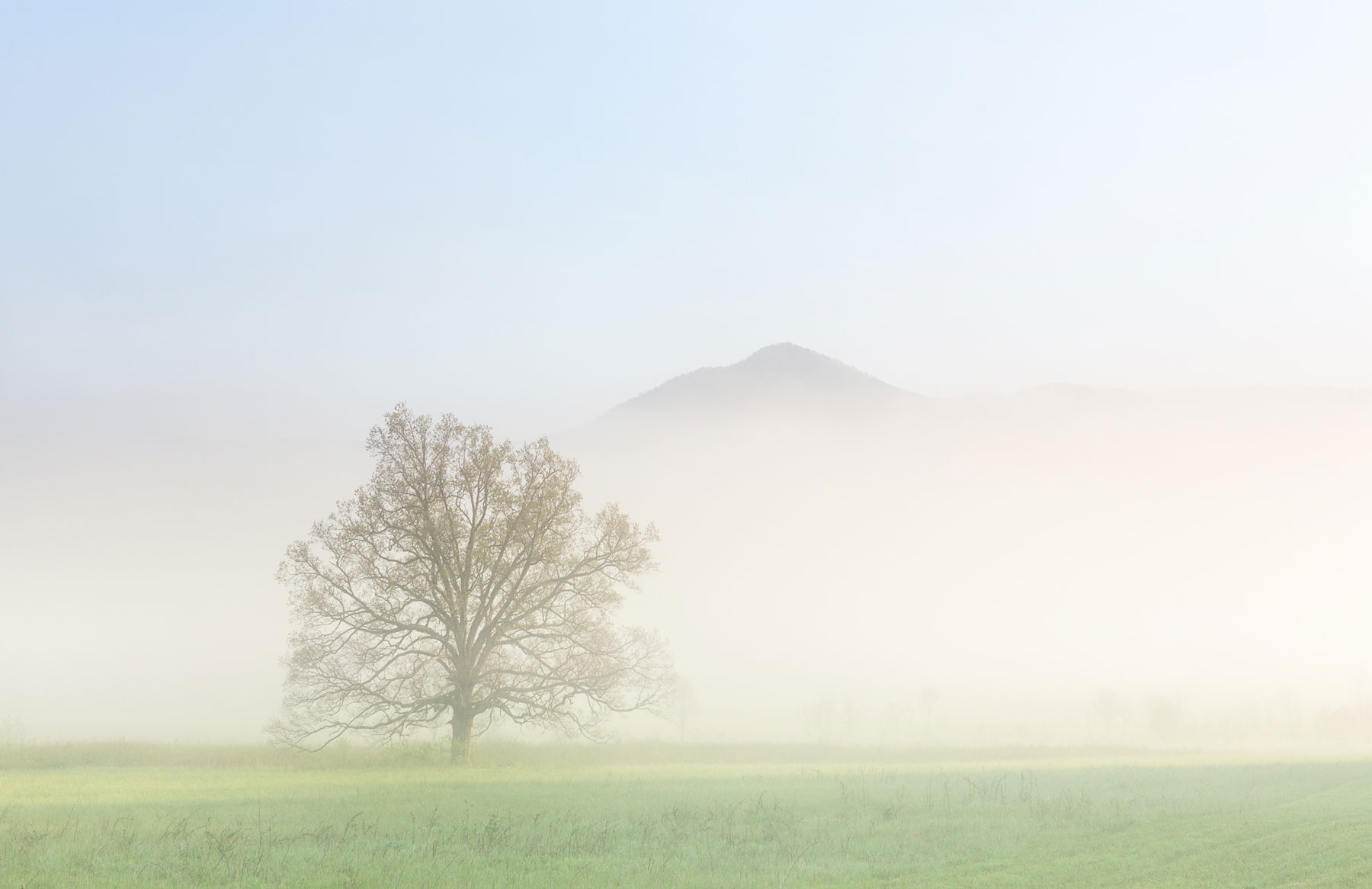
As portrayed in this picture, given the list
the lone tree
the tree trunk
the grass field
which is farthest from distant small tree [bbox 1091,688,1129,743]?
the tree trunk

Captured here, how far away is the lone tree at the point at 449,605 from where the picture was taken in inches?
→ 1348

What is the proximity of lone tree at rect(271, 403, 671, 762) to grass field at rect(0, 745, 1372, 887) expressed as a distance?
13.3ft

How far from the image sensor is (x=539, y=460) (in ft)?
115

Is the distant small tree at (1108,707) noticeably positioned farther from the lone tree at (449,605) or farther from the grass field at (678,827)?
the lone tree at (449,605)

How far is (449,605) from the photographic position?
34625mm

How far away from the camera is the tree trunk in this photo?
33844 millimetres

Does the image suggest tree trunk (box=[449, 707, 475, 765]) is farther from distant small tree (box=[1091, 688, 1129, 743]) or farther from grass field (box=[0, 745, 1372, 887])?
distant small tree (box=[1091, 688, 1129, 743])

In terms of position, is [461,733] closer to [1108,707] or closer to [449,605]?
[449,605]

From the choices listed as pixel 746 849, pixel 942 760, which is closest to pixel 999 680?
pixel 942 760

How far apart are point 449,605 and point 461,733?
5043 mm

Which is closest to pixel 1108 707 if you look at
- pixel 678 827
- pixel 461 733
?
pixel 461 733

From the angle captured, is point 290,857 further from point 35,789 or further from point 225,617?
point 225,617

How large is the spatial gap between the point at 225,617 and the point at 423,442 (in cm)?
19017

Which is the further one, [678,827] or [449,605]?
[449,605]
